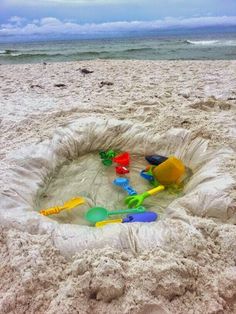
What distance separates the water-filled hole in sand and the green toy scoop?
1.9 inches

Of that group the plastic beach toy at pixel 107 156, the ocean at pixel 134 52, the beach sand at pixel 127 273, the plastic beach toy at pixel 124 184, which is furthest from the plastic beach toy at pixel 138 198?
the ocean at pixel 134 52

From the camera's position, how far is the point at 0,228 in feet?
5.67

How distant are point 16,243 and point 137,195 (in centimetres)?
84

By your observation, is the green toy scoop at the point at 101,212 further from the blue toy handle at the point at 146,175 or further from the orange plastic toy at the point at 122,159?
the orange plastic toy at the point at 122,159

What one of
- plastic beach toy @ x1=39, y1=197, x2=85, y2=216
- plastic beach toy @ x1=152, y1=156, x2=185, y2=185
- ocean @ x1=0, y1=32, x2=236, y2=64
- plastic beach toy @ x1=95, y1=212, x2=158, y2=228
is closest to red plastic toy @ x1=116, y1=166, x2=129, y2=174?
plastic beach toy @ x1=152, y1=156, x2=185, y2=185

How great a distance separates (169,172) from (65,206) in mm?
751

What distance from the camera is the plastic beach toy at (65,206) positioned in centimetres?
192

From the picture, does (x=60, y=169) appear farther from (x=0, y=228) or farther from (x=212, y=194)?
(x=212, y=194)

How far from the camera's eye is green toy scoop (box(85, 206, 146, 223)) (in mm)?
1877

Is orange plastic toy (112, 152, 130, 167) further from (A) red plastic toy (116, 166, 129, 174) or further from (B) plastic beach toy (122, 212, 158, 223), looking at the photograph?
(B) plastic beach toy (122, 212, 158, 223)

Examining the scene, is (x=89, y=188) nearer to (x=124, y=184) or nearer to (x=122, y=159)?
(x=124, y=184)

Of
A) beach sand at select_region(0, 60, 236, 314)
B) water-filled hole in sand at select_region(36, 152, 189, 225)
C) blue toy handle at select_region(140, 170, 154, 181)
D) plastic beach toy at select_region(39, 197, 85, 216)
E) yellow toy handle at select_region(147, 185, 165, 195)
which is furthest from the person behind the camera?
blue toy handle at select_region(140, 170, 154, 181)

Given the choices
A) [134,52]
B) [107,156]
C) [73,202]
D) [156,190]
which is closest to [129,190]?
[156,190]

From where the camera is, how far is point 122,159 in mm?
2562
